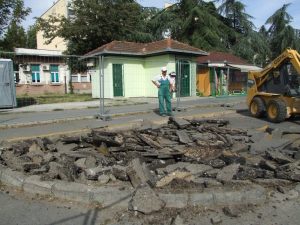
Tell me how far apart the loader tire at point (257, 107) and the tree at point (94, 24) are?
21.9 metres

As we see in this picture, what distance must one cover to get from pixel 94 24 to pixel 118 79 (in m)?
10.1

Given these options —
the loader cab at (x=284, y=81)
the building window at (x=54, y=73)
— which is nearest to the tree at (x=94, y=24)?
the building window at (x=54, y=73)

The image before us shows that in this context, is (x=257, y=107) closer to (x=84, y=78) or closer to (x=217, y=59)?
(x=217, y=59)

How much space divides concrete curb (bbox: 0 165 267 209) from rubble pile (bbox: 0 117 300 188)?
1.05 ft

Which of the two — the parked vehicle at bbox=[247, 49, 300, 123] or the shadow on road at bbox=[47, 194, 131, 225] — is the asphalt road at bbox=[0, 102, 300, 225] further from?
the parked vehicle at bbox=[247, 49, 300, 123]

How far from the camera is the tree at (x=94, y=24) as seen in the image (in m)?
32.9

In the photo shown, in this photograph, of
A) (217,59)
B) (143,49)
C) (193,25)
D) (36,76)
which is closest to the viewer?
(143,49)

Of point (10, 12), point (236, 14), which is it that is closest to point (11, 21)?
point (10, 12)

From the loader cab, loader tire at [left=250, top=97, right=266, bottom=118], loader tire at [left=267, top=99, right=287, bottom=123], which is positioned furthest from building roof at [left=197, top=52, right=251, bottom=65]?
loader tire at [left=267, top=99, right=287, bottom=123]

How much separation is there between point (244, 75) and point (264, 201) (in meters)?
28.0

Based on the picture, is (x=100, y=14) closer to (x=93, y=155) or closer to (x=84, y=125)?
(x=84, y=125)

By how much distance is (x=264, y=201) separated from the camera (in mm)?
4770

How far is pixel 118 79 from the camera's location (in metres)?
25.4

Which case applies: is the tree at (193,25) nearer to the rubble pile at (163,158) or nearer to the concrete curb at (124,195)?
the rubble pile at (163,158)
